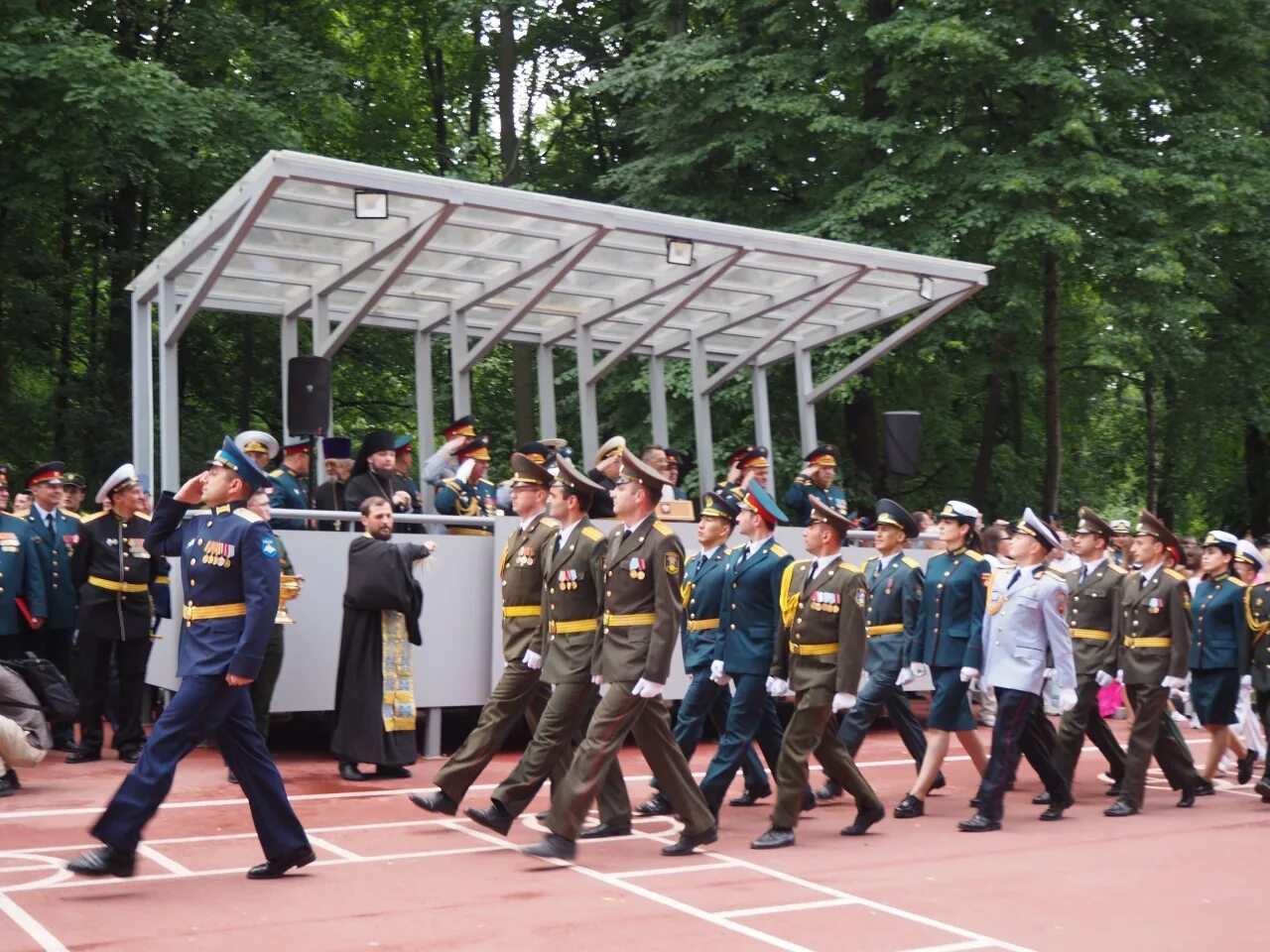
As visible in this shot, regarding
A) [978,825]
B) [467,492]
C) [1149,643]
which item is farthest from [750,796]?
[467,492]

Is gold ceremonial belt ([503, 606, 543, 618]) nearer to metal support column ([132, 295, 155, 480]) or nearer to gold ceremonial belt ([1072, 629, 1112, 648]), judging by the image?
gold ceremonial belt ([1072, 629, 1112, 648])

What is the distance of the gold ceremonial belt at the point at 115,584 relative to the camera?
11984mm

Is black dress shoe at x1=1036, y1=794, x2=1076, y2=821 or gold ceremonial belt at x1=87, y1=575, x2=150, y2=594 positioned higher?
gold ceremonial belt at x1=87, y1=575, x2=150, y2=594

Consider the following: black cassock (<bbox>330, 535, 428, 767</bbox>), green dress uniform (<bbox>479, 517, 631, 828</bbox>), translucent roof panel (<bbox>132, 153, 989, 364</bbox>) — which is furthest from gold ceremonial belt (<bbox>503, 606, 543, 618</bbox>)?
translucent roof panel (<bbox>132, 153, 989, 364</bbox>)

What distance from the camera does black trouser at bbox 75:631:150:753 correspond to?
12.0 meters

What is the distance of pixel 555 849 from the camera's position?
8.62 m

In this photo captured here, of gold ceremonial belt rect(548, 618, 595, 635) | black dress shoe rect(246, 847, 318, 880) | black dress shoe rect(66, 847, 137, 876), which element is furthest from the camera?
gold ceremonial belt rect(548, 618, 595, 635)

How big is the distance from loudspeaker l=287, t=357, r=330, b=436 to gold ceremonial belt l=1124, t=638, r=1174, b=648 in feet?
21.1

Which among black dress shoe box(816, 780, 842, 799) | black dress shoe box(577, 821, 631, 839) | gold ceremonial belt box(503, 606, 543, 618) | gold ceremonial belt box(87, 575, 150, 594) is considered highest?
gold ceremonial belt box(87, 575, 150, 594)

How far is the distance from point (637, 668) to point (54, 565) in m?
6.34

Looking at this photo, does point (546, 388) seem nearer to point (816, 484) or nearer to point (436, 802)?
point (816, 484)

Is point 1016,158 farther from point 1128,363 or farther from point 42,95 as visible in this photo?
point 42,95

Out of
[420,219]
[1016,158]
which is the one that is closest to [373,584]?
[420,219]

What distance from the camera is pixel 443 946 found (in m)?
6.80
